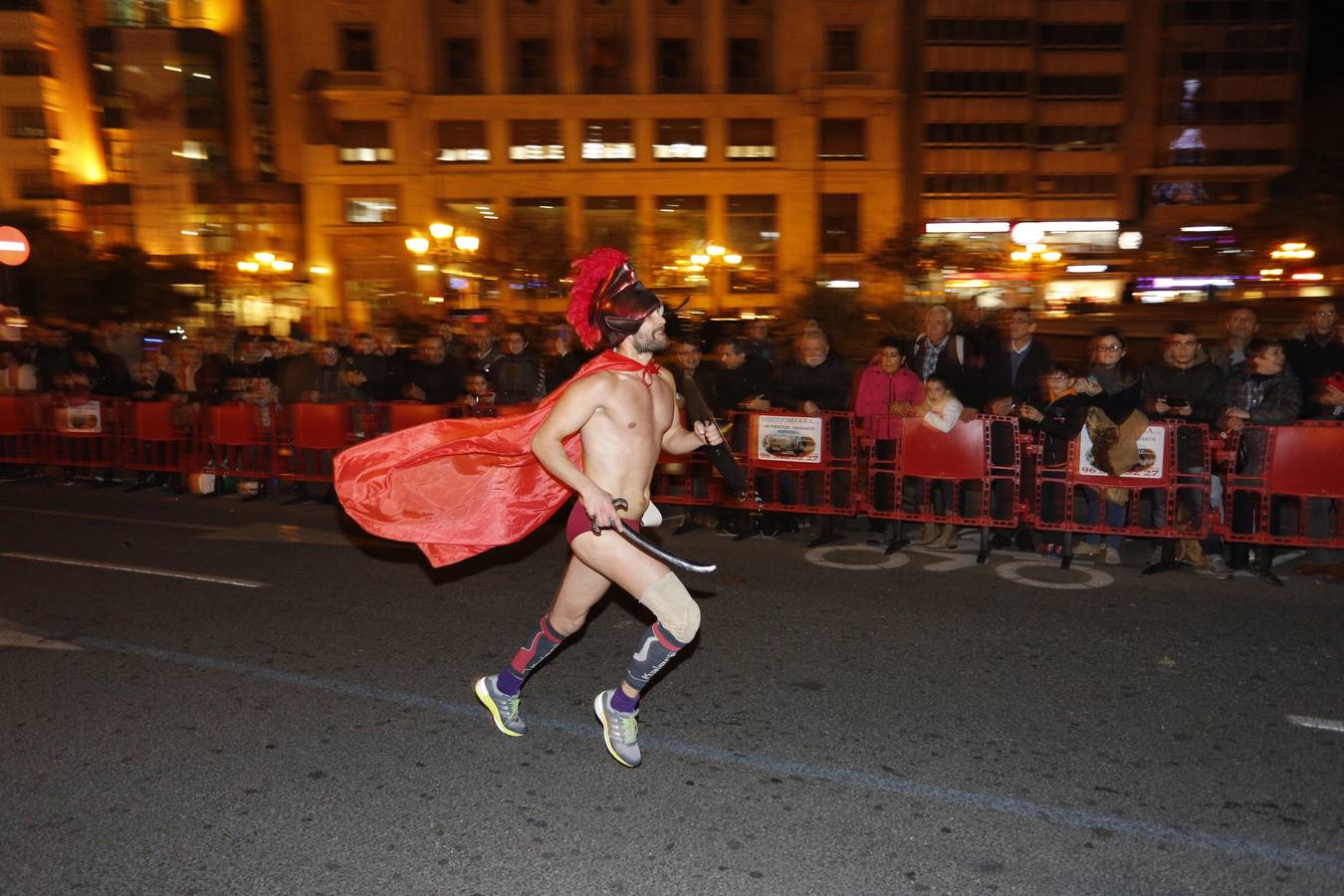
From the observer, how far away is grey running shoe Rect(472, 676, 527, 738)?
176 inches

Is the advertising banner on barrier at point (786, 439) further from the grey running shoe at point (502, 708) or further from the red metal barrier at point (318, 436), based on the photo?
the grey running shoe at point (502, 708)

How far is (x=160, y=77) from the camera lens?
39.8 meters

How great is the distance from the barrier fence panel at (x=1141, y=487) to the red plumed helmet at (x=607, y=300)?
16.6 feet

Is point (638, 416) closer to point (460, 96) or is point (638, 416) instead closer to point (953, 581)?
point (953, 581)

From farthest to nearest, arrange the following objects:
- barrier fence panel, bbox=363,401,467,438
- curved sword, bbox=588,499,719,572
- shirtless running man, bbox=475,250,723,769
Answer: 1. barrier fence panel, bbox=363,401,467,438
2. shirtless running man, bbox=475,250,723,769
3. curved sword, bbox=588,499,719,572

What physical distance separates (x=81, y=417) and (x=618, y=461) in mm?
10975

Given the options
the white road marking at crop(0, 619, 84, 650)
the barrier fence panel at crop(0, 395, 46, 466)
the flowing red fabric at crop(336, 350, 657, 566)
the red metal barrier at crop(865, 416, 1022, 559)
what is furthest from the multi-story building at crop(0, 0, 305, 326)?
the flowing red fabric at crop(336, 350, 657, 566)

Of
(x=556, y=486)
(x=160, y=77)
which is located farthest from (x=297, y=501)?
(x=160, y=77)

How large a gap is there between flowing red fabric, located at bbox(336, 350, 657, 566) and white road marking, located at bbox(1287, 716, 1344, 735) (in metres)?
3.48

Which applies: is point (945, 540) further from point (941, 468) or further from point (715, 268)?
point (715, 268)

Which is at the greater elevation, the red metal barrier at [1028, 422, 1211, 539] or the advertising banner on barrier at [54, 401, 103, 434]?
the advertising banner on barrier at [54, 401, 103, 434]

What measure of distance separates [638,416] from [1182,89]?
55718 millimetres

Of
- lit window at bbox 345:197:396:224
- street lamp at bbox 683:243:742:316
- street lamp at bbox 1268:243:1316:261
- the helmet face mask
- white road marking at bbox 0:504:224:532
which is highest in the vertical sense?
lit window at bbox 345:197:396:224

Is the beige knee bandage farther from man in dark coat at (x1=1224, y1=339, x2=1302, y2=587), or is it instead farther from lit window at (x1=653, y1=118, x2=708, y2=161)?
lit window at (x1=653, y1=118, x2=708, y2=161)
